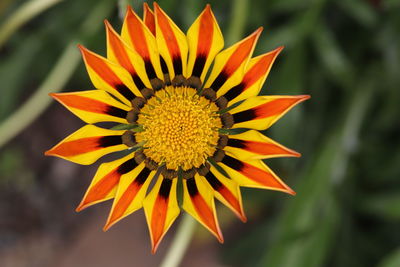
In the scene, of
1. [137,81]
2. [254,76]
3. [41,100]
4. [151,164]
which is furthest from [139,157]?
[41,100]

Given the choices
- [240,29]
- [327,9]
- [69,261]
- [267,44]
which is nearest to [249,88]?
[240,29]

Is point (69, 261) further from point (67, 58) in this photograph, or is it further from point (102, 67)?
point (102, 67)

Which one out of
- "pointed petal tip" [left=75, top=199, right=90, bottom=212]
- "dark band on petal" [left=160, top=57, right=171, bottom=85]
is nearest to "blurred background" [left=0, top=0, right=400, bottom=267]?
"dark band on petal" [left=160, top=57, right=171, bottom=85]

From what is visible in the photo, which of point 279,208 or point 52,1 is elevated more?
point 52,1

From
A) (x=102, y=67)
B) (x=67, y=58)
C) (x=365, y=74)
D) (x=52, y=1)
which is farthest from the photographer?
(x=365, y=74)

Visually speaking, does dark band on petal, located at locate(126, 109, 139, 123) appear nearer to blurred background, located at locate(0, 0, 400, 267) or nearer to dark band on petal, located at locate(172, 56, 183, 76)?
dark band on petal, located at locate(172, 56, 183, 76)

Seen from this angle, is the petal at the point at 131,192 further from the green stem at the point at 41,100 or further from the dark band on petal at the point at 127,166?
the green stem at the point at 41,100

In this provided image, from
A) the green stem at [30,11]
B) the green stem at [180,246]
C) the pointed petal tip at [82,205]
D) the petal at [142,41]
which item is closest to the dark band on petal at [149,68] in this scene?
the petal at [142,41]
